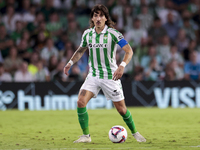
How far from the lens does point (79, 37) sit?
1468 centimetres

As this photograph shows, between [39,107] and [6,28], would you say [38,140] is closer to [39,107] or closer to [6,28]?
[39,107]

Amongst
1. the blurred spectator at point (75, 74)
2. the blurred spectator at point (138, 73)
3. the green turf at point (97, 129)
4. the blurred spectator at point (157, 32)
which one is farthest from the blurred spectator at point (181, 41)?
the blurred spectator at point (75, 74)

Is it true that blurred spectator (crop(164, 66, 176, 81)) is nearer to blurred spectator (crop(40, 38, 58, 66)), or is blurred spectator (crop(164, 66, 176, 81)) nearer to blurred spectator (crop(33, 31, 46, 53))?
blurred spectator (crop(40, 38, 58, 66))

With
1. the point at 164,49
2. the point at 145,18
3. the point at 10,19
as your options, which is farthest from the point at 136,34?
the point at 10,19

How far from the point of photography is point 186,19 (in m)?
15.4

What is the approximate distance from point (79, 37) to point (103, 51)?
8491mm

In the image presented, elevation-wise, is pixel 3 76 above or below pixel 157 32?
below

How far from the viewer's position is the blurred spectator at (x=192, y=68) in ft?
44.4

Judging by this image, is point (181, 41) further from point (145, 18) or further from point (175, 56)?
point (145, 18)

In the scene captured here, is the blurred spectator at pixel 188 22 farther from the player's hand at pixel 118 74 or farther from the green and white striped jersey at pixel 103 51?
the player's hand at pixel 118 74

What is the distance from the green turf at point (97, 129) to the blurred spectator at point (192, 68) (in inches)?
58.3

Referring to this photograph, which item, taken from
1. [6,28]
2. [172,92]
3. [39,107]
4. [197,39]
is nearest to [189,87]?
[172,92]

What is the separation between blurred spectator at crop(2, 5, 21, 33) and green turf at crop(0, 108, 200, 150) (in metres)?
3.82

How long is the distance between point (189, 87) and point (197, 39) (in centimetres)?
313
